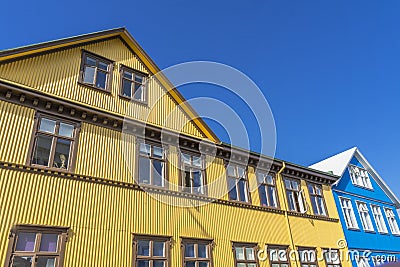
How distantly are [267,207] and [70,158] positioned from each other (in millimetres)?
10783

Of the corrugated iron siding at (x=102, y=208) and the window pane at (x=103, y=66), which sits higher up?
the window pane at (x=103, y=66)

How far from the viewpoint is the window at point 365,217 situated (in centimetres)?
2308

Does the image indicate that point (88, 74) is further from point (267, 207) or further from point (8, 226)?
point (267, 207)

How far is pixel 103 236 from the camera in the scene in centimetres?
1122

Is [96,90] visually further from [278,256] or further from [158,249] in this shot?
[278,256]

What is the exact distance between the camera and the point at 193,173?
50.7 feet

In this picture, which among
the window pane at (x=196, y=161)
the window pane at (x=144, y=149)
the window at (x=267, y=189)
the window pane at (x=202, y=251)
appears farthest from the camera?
the window at (x=267, y=189)

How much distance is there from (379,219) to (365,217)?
213 cm

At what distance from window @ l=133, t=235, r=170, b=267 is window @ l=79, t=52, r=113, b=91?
707 cm

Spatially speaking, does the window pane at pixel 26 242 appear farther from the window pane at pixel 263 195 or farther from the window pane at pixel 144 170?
the window pane at pixel 263 195

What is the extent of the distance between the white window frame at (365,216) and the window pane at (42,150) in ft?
72.3

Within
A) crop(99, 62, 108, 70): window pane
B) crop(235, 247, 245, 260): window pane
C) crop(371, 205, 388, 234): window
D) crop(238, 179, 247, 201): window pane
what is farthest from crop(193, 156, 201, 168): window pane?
crop(371, 205, 388, 234): window

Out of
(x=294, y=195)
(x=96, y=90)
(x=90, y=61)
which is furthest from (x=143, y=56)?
(x=294, y=195)

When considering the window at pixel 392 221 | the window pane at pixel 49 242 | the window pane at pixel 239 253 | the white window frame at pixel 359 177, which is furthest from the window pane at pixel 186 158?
the window at pixel 392 221
